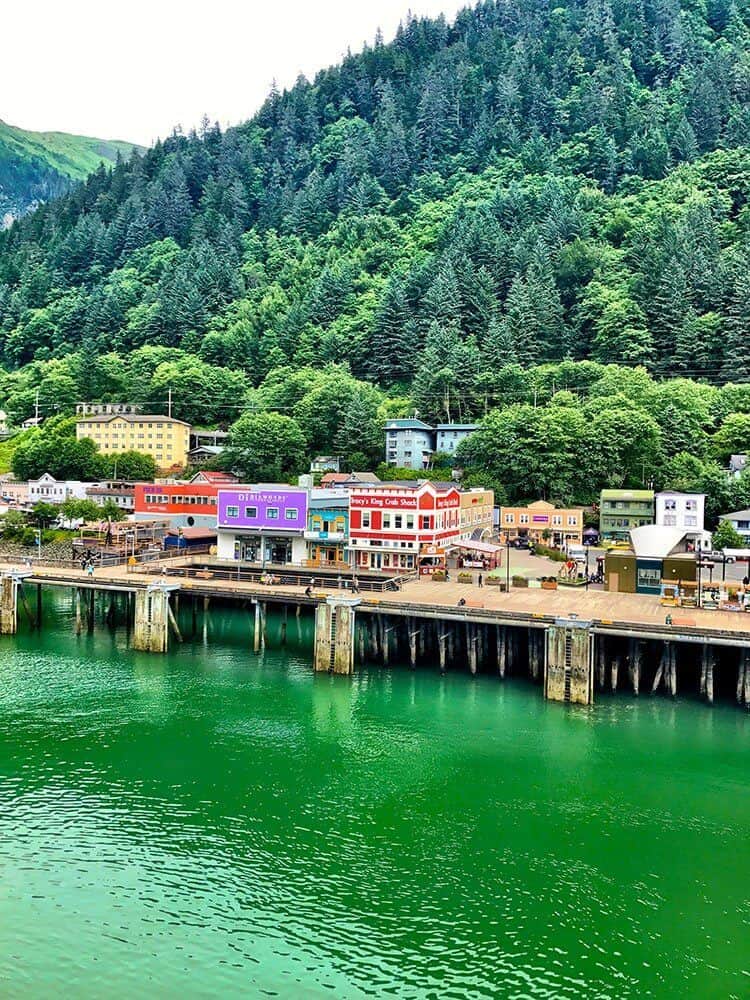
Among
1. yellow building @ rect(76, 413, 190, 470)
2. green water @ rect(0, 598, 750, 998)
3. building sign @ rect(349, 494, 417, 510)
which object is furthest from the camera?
yellow building @ rect(76, 413, 190, 470)

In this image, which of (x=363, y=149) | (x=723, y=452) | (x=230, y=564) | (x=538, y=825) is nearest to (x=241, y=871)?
(x=538, y=825)

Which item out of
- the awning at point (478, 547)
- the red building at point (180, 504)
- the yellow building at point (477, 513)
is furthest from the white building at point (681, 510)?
the red building at point (180, 504)

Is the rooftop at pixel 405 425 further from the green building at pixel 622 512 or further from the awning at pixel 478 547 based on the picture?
the awning at pixel 478 547

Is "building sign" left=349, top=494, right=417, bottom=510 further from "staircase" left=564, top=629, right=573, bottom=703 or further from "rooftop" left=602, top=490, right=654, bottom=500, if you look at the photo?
"rooftop" left=602, top=490, right=654, bottom=500

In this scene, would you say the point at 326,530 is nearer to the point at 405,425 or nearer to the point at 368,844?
the point at 405,425

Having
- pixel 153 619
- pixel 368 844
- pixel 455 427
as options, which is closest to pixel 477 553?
pixel 153 619

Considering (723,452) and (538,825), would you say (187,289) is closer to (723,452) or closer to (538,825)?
(723,452)

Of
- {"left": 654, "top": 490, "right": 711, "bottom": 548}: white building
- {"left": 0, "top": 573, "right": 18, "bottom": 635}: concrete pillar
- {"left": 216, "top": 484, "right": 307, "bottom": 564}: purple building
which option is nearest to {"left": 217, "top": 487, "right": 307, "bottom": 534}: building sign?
{"left": 216, "top": 484, "right": 307, "bottom": 564}: purple building
